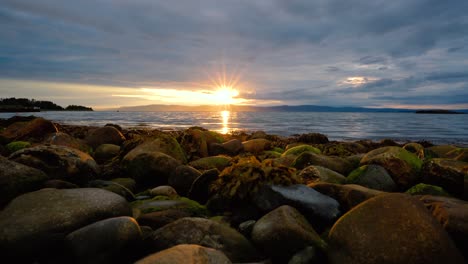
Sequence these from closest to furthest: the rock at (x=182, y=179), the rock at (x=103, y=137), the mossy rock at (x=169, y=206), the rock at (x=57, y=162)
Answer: the mossy rock at (x=169, y=206)
the rock at (x=57, y=162)
the rock at (x=182, y=179)
the rock at (x=103, y=137)

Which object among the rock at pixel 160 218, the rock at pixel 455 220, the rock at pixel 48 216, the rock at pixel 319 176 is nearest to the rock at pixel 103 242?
the rock at pixel 48 216

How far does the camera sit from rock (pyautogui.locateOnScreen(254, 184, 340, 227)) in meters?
4.66

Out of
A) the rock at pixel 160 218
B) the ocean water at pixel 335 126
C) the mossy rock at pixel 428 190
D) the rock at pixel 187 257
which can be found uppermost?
the rock at pixel 187 257

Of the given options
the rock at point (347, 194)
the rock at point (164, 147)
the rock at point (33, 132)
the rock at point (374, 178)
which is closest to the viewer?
the rock at point (347, 194)

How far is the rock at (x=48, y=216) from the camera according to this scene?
3.80 meters

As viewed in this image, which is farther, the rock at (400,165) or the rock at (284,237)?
the rock at (400,165)

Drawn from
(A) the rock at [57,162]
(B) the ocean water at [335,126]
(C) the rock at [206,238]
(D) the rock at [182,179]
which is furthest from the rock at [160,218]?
(B) the ocean water at [335,126]

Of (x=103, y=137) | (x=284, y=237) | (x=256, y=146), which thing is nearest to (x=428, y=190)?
(x=284, y=237)

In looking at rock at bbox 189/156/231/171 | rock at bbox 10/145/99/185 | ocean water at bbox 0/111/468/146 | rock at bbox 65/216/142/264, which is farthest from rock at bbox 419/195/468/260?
ocean water at bbox 0/111/468/146

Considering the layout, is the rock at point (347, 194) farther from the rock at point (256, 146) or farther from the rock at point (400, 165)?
the rock at point (256, 146)

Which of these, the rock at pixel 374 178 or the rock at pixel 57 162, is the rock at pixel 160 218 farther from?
the rock at pixel 374 178

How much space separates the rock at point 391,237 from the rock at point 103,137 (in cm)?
1169

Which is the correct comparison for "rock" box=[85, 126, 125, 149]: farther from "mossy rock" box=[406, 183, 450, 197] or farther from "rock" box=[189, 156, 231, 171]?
"mossy rock" box=[406, 183, 450, 197]

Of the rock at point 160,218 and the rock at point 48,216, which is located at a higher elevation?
the rock at point 48,216
